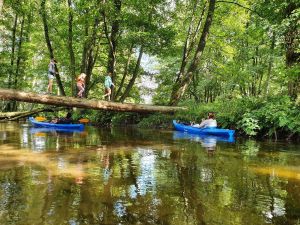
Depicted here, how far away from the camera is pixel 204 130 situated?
55.5 ft

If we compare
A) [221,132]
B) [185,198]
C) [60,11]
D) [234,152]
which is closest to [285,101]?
[221,132]

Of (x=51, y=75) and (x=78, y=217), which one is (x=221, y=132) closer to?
(x=51, y=75)

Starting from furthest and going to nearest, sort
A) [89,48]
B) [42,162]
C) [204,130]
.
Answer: [89,48] < [204,130] < [42,162]

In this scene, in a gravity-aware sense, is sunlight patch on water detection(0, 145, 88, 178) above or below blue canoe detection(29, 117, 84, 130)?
below

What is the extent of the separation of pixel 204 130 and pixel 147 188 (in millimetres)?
11320

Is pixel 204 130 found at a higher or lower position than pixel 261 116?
lower

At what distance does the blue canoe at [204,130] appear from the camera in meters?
15.6

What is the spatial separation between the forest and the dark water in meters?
6.35

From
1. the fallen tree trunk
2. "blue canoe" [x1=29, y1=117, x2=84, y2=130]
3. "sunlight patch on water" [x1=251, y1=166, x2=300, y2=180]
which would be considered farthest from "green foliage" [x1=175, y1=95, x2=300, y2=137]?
"blue canoe" [x1=29, y1=117, x2=84, y2=130]

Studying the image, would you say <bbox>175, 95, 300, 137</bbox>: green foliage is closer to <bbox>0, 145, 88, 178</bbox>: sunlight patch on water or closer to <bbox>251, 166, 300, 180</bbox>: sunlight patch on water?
<bbox>251, 166, 300, 180</bbox>: sunlight patch on water

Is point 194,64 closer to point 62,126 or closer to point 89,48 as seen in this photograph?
point 89,48

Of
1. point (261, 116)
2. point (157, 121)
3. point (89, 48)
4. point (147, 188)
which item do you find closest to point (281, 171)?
point (147, 188)

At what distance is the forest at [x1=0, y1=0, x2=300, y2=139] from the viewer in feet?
49.8

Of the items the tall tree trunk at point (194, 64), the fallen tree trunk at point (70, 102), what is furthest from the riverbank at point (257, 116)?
the fallen tree trunk at point (70, 102)
